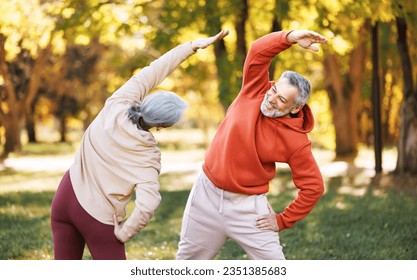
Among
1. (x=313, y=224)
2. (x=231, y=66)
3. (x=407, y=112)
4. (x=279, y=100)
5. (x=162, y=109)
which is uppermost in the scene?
(x=162, y=109)

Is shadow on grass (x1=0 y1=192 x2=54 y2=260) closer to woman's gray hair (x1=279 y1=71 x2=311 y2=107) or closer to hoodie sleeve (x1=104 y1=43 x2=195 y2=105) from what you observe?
hoodie sleeve (x1=104 y1=43 x2=195 y2=105)

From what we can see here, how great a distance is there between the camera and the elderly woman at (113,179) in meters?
4.08

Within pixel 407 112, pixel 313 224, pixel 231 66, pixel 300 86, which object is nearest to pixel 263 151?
pixel 300 86

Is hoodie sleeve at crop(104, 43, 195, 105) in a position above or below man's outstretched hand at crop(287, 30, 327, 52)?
below

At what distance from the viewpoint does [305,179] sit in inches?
170

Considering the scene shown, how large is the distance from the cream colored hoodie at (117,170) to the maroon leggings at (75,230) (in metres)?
0.04

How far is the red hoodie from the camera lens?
4289 millimetres

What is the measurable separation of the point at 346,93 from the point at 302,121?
1564cm

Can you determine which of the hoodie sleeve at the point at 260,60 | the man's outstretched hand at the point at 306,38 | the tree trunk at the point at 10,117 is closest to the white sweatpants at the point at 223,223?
the hoodie sleeve at the point at 260,60

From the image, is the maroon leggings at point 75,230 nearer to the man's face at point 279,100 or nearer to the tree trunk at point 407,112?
the man's face at point 279,100

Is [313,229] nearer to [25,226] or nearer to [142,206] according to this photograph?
[25,226]

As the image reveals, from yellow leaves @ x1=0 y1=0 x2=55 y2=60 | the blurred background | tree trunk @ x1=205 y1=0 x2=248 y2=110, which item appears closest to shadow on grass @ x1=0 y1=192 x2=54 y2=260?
the blurred background
